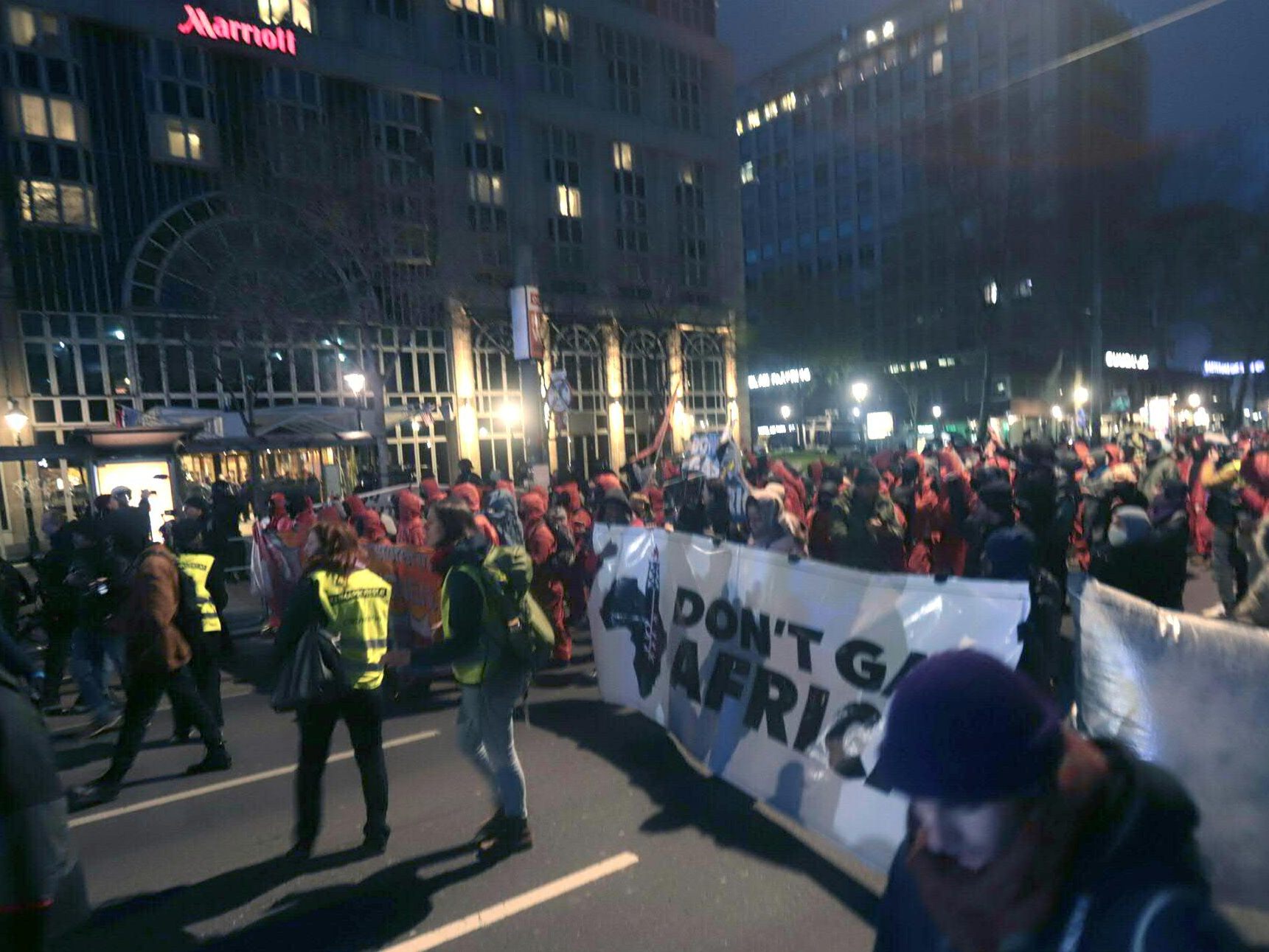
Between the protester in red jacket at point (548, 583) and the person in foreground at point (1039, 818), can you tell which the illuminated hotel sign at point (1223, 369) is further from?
the person in foreground at point (1039, 818)

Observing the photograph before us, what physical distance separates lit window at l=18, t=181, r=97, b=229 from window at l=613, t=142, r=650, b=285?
1917 centimetres

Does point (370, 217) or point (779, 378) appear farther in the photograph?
point (779, 378)

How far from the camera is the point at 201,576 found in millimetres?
5793

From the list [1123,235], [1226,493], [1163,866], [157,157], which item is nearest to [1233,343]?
[1123,235]

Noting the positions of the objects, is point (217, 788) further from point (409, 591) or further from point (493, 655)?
point (409, 591)

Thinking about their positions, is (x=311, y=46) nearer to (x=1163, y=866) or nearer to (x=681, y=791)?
(x=681, y=791)

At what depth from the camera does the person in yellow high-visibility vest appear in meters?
5.72

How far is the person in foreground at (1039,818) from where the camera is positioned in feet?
3.71

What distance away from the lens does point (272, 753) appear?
5.95m

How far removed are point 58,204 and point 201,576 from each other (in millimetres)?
22858

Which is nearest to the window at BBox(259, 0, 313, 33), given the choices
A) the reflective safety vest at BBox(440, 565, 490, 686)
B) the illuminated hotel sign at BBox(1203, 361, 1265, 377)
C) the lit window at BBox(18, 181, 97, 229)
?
the lit window at BBox(18, 181, 97, 229)

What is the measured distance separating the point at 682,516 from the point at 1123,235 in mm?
65992

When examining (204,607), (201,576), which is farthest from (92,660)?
(201,576)

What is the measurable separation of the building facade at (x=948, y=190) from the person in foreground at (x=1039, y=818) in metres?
45.5
